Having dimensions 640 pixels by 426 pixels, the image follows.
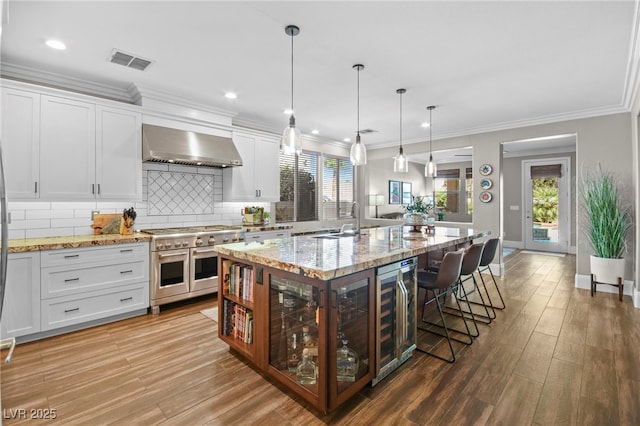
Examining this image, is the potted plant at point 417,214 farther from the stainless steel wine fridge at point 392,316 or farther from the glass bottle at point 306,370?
the glass bottle at point 306,370

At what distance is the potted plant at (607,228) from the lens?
410cm

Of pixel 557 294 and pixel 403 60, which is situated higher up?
pixel 403 60

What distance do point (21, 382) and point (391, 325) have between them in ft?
8.93

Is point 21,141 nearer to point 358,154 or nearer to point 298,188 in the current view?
point 358,154

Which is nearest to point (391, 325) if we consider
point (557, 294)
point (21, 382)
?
point (21, 382)

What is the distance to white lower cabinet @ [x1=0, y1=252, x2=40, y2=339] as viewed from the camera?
9.03 ft

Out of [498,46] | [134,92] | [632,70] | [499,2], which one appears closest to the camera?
[499,2]

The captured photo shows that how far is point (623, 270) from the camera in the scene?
4121 millimetres

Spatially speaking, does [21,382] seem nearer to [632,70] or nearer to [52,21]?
[52,21]

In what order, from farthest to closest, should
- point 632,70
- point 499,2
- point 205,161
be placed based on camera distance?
point 205,161 → point 632,70 → point 499,2

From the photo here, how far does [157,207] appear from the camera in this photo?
4152 mm

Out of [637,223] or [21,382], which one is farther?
[637,223]

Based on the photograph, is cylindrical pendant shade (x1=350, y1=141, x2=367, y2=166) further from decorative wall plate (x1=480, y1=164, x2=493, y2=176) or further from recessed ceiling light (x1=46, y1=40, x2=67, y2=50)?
decorative wall plate (x1=480, y1=164, x2=493, y2=176)

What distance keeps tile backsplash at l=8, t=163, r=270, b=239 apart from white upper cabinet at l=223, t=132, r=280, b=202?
295 mm
